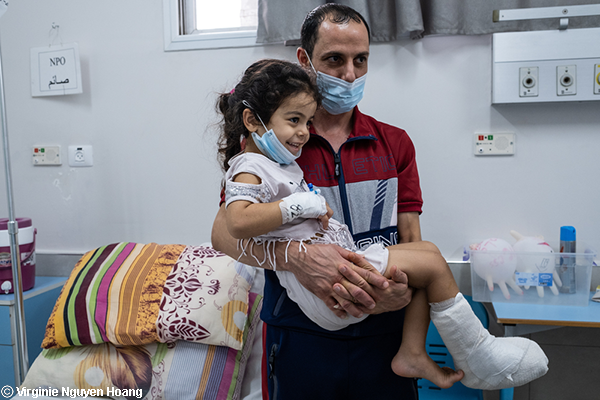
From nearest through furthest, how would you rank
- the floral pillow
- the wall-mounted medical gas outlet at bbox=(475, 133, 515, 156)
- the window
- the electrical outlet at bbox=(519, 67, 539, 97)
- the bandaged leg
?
the bandaged leg → the floral pillow → the electrical outlet at bbox=(519, 67, 539, 97) → the wall-mounted medical gas outlet at bbox=(475, 133, 515, 156) → the window

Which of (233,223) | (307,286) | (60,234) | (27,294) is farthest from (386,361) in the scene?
(60,234)

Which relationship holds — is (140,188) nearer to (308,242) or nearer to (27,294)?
(27,294)

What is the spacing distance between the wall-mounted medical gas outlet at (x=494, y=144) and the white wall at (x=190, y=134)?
3cm

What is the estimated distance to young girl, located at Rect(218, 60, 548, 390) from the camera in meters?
1.02

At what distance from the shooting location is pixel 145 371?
1.54 meters

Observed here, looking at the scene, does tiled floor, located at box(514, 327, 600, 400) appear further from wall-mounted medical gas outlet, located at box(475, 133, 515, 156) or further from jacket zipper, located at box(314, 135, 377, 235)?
jacket zipper, located at box(314, 135, 377, 235)

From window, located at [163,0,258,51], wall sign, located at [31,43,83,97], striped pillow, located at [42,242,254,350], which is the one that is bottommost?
striped pillow, located at [42,242,254,350]

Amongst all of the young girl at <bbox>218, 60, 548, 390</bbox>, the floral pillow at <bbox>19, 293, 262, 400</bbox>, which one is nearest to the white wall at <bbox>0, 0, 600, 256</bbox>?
the floral pillow at <bbox>19, 293, 262, 400</bbox>

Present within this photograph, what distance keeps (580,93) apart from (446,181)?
62 centimetres

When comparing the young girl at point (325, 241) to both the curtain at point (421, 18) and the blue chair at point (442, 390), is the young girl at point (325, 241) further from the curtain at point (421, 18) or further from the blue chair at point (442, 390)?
the curtain at point (421, 18)

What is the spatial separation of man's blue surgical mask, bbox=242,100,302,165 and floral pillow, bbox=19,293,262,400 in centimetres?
77

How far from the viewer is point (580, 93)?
1.70 metres

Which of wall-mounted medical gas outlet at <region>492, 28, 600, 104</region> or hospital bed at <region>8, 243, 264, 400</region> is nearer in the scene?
hospital bed at <region>8, 243, 264, 400</region>

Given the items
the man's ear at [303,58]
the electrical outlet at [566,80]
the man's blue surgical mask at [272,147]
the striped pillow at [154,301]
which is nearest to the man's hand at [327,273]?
the man's blue surgical mask at [272,147]
